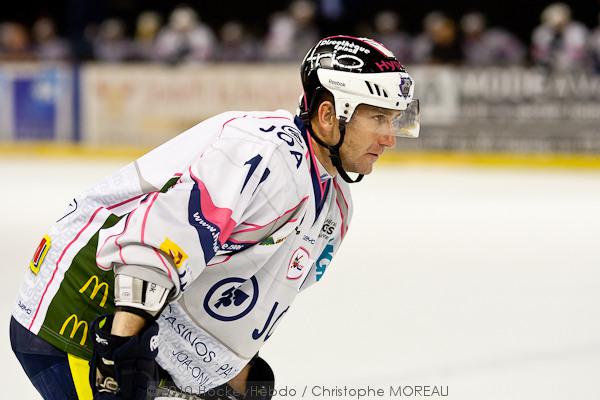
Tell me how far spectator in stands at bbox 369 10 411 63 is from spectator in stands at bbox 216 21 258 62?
156 cm

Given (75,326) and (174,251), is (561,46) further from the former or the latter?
(174,251)

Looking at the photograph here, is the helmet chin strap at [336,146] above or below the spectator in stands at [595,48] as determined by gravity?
below

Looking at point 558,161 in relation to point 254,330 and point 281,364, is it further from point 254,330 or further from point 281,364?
point 254,330

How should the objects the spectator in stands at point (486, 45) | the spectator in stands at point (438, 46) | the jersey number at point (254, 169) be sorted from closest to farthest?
the jersey number at point (254, 169) → the spectator in stands at point (438, 46) → the spectator in stands at point (486, 45)

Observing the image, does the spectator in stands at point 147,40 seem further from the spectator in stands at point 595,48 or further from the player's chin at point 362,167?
the player's chin at point 362,167

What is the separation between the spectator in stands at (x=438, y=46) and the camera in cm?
1200

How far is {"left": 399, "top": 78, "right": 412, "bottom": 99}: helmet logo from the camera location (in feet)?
7.30

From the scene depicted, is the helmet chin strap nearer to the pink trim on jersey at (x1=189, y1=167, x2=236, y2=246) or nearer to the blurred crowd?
the pink trim on jersey at (x1=189, y1=167, x2=236, y2=246)

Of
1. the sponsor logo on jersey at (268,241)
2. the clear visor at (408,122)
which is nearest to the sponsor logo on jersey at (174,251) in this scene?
the sponsor logo on jersey at (268,241)

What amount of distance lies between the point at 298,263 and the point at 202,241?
0.40 m

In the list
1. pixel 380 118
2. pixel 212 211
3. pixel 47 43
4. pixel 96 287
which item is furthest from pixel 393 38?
pixel 212 211

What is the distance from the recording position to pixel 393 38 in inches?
502

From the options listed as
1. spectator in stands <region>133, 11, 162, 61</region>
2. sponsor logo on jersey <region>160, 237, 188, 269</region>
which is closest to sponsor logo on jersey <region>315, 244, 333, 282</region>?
sponsor logo on jersey <region>160, 237, 188, 269</region>

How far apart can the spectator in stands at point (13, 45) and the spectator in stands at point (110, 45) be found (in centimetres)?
85
